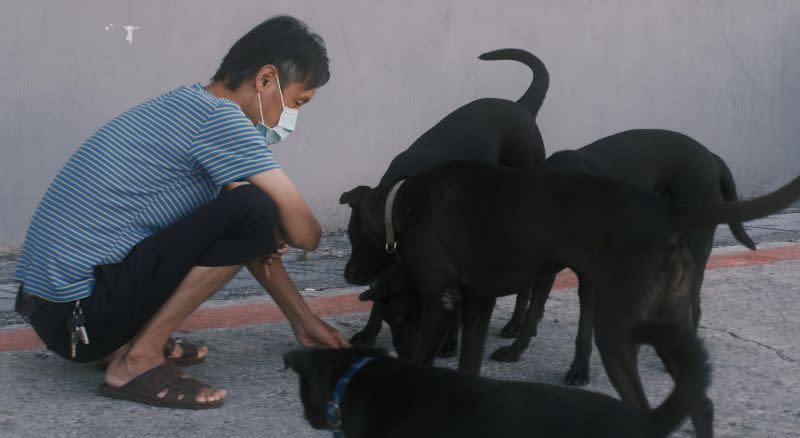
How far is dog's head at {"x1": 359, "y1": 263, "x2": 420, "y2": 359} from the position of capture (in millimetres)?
3275

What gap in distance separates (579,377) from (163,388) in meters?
1.23

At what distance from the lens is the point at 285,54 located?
10.2 feet

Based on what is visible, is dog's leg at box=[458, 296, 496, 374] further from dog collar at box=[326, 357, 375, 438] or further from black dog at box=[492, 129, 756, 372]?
dog collar at box=[326, 357, 375, 438]

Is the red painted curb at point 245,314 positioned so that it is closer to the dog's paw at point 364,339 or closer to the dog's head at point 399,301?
the dog's paw at point 364,339

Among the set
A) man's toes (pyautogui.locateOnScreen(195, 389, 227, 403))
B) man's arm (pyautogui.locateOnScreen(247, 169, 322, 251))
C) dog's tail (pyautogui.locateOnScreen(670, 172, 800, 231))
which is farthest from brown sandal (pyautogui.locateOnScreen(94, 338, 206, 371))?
dog's tail (pyautogui.locateOnScreen(670, 172, 800, 231))

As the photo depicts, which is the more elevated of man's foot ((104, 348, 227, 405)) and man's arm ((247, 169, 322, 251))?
man's arm ((247, 169, 322, 251))

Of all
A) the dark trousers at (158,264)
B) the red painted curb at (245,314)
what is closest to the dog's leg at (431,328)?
the dark trousers at (158,264)

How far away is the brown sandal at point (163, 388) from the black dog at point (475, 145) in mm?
726

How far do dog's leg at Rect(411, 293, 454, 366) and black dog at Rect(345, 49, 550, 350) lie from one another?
36cm

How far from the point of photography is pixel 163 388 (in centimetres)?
292

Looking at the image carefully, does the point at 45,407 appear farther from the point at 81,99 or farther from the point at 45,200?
the point at 81,99

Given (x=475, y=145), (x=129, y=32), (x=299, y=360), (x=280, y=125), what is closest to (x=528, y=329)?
(x=475, y=145)

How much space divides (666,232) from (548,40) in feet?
11.0

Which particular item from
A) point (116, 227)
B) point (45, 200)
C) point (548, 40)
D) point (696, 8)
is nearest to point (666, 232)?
point (116, 227)
